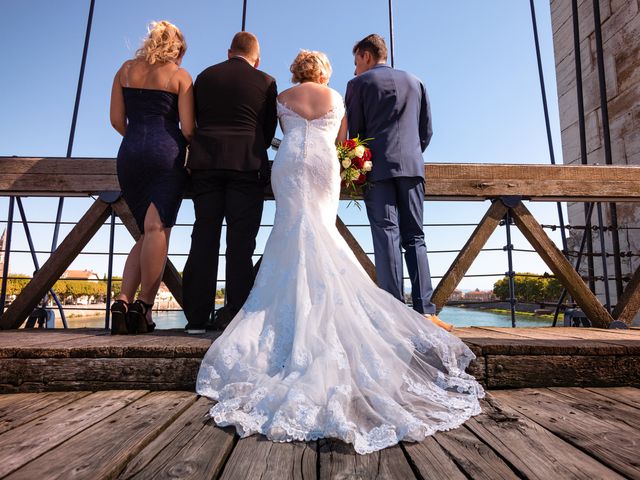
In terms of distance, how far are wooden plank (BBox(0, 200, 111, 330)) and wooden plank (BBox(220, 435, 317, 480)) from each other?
6.77ft

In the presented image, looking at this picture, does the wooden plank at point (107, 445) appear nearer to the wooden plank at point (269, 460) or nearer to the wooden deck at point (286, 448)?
the wooden deck at point (286, 448)

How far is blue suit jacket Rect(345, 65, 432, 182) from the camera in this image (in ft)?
7.94

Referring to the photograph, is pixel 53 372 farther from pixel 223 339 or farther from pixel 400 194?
pixel 400 194

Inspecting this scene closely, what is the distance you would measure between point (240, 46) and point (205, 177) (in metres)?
0.93

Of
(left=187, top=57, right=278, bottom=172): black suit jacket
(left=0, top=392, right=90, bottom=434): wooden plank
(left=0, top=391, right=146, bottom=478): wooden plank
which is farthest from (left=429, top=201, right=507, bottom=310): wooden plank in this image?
(left=0, top=392, right=90, bottom=434): wooden plank

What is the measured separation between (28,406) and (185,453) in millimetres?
894

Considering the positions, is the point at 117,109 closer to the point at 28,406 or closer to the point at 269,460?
the point at 28,406

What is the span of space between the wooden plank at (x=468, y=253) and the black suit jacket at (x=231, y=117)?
4.77 feet

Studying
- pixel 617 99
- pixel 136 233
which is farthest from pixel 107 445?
pixel 617 99

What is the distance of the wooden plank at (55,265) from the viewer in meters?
2.48

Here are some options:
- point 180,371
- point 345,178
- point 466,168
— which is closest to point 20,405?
point 180,371

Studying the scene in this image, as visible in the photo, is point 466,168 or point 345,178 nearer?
point 345,178

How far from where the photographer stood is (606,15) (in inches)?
228

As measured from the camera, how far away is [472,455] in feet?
3.42
